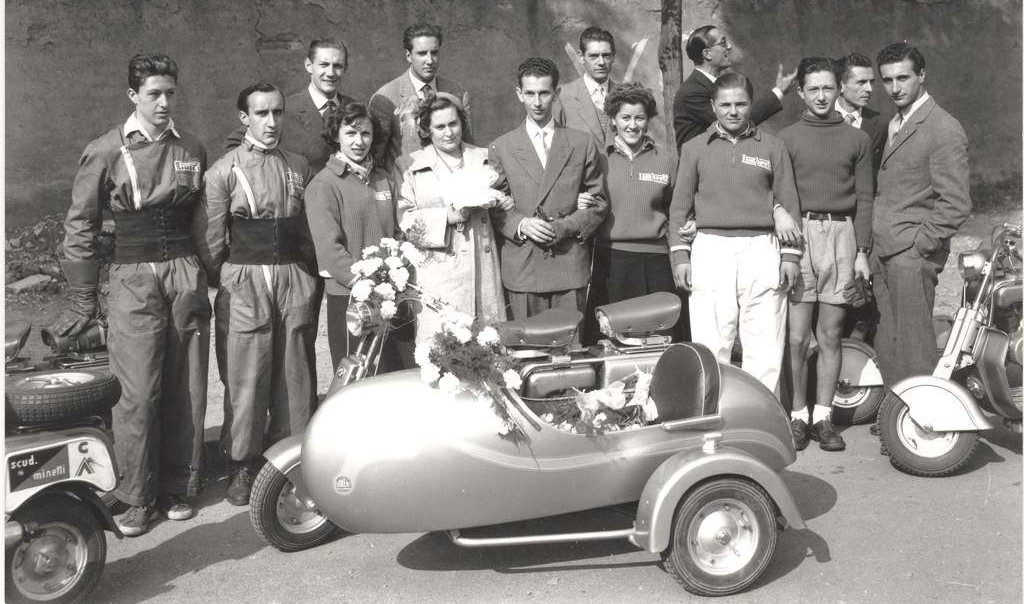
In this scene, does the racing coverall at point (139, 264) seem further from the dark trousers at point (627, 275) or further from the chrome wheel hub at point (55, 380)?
the dark trousers at point (627, 275)

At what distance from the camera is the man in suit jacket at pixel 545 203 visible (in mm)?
5434

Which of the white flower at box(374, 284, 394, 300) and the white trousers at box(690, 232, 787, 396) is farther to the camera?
the white trousers at box(690, 232, 787, 396)

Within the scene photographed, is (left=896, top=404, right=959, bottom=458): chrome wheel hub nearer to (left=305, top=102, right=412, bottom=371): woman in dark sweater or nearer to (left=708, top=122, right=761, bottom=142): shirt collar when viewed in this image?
(left=708, top=122, right=761, bottom=142): shirt collar

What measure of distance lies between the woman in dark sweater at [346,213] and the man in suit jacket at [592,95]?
140cm

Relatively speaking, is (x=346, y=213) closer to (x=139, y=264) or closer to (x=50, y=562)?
(x=139, y=264)

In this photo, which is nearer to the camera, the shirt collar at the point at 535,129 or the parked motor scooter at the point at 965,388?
the parked motor scooter at the point at 965,388

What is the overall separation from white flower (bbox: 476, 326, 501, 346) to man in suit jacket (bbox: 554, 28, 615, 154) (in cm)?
236

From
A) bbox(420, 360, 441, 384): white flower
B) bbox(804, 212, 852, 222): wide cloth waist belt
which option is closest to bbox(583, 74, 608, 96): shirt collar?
bbox(804, 212, 852, 222): wide cloth waist belt

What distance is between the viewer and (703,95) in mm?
6359

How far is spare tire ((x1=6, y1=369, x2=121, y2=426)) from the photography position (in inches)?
150

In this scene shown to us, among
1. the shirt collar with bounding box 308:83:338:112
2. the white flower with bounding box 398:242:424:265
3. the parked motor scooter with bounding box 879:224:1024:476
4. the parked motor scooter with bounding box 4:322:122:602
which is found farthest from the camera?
the shirt collar with bounding box 308:83:338:112

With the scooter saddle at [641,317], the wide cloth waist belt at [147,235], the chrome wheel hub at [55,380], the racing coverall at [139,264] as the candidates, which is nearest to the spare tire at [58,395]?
the chrome wheel hub at [55,380]

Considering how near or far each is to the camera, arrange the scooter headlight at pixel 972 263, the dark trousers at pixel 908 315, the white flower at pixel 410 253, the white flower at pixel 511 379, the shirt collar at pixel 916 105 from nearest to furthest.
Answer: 1. the white flower at pixel 511 379
2. the white flower at pixel 410 253
3. the scooter headlight at pixel 972 263
4. the dark trousers at pixel 908 315
5. the shirt collar at pixel 916 105

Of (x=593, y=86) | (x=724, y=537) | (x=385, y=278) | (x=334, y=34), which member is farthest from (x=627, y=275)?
(x=334, y=34)
